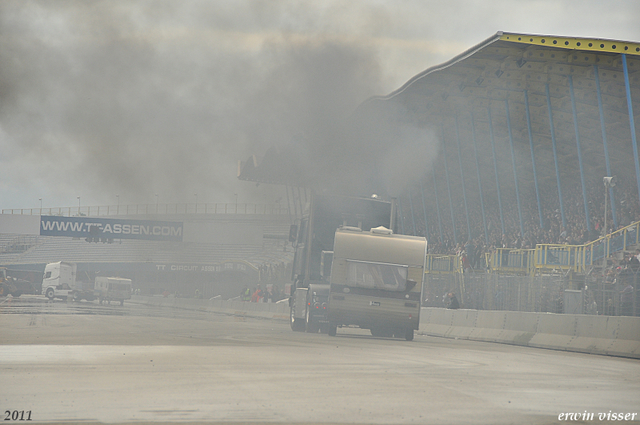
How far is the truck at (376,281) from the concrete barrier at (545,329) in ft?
8.84

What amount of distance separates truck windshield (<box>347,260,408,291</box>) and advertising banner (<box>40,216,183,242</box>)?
56.3 metres

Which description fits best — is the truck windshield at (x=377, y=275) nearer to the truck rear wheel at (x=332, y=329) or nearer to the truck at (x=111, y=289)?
the truck rear wheel at (x=332, y=329)

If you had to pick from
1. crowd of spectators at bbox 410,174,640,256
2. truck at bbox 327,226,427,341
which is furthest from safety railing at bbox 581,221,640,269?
truck at bbox 327,226,427,341

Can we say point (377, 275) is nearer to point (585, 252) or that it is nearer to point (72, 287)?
point (585, 252)

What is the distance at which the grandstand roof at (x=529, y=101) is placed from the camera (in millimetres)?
29781

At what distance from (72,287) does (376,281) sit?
144ft

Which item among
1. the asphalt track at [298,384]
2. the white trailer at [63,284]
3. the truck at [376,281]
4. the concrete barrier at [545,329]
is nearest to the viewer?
the asphalt track at [298,384]

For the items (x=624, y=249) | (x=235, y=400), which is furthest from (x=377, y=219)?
(x=235, y=400)

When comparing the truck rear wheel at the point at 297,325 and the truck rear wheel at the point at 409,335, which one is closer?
the truck rear wheel at the point at 409,335

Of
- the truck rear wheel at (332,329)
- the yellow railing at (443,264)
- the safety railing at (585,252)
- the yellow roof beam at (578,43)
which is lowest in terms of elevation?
the truck rear wheel at (332,329)

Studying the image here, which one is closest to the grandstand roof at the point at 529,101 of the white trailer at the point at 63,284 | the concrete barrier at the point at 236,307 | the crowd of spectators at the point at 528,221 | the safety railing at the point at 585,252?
the crowd of spectators at the point at 528,221

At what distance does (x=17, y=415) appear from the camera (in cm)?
698

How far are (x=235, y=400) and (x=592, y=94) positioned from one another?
94.5ft

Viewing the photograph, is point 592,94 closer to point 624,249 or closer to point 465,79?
point 465,79
